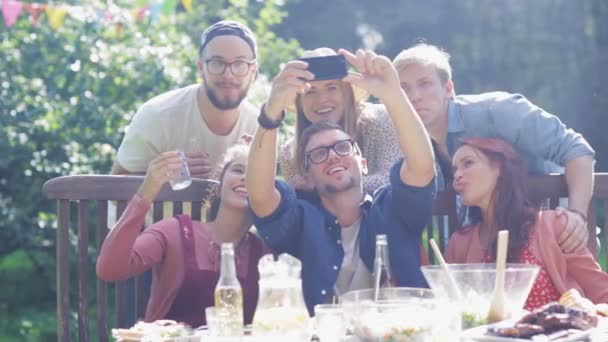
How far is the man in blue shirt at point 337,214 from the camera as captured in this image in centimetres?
349

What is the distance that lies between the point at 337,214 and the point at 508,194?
0.65 m

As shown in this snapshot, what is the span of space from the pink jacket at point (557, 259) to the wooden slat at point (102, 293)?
1358 millimetres

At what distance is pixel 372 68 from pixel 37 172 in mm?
4869

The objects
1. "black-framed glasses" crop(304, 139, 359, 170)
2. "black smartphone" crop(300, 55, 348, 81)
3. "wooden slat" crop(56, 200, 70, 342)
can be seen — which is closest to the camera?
"black smartphone" crop(300, 55, 348, 81)

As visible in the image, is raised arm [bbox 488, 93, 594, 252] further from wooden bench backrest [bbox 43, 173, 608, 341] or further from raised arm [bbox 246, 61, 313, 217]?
raised arm [bbox 246, 61, 313, 217]

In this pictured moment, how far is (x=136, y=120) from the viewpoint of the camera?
480 cm

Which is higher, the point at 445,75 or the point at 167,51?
the point at 167,51

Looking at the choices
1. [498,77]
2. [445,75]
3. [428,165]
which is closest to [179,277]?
[428,165]

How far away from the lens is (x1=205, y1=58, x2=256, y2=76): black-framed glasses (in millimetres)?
4688

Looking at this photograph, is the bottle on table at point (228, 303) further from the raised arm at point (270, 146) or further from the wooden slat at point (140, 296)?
the wooden slat at point (140, 296)

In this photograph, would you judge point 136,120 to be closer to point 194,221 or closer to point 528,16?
point 194,221

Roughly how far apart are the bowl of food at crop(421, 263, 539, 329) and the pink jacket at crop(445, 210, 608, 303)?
92cm

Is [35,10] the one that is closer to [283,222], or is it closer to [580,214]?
[283,222]

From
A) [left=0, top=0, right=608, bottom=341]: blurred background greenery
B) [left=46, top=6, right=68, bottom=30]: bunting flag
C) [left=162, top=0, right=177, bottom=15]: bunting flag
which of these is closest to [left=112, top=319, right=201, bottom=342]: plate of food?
[left=0, top=0, right=608, bottom=341]: blurred background greenery
